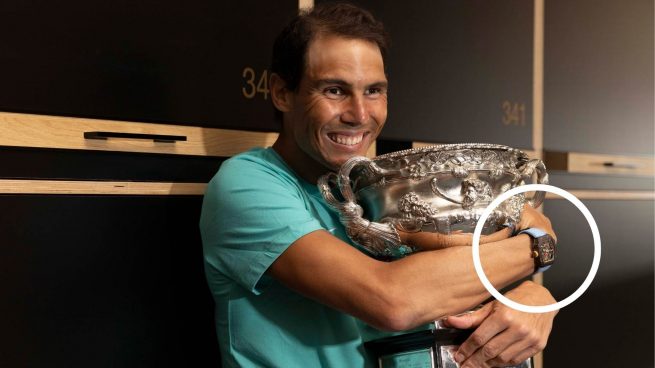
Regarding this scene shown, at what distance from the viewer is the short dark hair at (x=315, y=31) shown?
3.74 feet

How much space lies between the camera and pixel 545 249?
108 cm

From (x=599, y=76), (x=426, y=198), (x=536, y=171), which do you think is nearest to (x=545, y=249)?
(x=536, y=171)

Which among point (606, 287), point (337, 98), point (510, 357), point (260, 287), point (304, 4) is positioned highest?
point (304, 4)

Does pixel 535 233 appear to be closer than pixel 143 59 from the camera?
Yes

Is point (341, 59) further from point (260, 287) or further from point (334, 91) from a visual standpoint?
point (260, 287)

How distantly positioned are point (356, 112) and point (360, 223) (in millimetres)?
198

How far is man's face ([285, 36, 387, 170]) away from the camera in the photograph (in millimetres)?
1123

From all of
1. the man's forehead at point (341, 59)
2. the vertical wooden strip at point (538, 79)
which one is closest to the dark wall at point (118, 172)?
the man's forehead at point (341, 59)

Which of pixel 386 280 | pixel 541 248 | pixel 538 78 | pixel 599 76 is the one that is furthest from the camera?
pixel 599 76

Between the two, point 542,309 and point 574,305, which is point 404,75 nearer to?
point 542,309

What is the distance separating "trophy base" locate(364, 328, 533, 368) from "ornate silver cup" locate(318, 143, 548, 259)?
120 millimetres

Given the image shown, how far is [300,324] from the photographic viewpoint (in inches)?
42.7

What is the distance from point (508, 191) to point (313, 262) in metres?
0.26

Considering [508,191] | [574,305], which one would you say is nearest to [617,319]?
[574,305]
